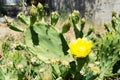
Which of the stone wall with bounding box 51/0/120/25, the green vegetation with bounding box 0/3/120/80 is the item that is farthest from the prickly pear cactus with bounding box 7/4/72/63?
the stone wall with bounding box 51/0/120/25

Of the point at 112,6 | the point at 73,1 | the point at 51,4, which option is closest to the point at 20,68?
the point at 112,6

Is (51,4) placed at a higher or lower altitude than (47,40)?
lower

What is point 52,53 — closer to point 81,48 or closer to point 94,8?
point 81,48

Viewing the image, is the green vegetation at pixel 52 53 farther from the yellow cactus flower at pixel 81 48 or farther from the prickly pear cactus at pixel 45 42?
the yellow cactus flower at pixel 81 48

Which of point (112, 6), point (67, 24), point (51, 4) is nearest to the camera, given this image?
point (67, 24)

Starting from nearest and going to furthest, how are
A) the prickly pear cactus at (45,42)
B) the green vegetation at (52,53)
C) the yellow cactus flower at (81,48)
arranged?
the yellow cactus flower at (81,48)
the green vegetation at (52,53)
the prickly pear cactus at (45,42)

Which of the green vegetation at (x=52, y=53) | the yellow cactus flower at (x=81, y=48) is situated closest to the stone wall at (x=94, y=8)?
the green vegetation at (x=52, y=53)

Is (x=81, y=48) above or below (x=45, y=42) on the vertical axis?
above

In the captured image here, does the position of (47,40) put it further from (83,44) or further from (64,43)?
(83,44)

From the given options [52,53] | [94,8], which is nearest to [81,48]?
[52,53]
